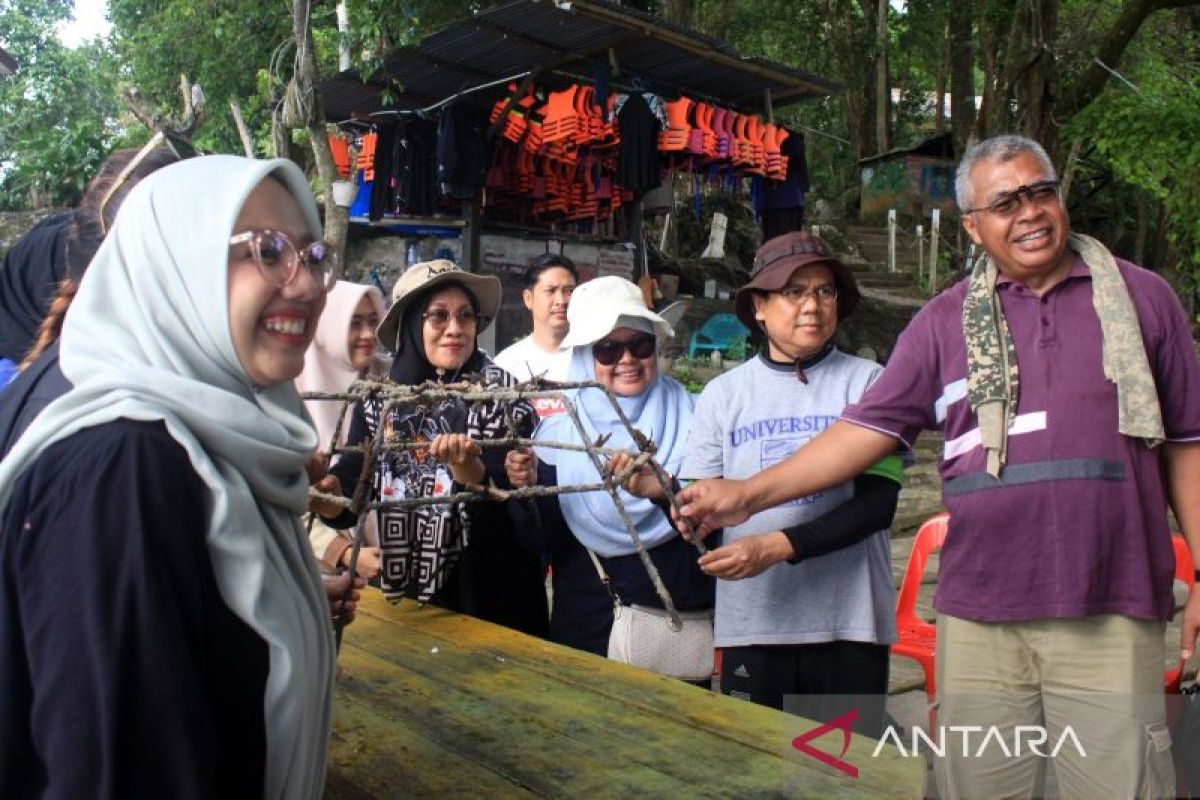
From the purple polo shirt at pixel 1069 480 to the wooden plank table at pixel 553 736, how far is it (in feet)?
1.84

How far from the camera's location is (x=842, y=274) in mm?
2781

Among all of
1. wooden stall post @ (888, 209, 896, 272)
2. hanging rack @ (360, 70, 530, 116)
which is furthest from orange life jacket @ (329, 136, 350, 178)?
wooden stall post @ (888, 209, 896, 272)

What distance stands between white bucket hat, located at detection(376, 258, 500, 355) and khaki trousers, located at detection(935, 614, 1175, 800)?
5.88 feet

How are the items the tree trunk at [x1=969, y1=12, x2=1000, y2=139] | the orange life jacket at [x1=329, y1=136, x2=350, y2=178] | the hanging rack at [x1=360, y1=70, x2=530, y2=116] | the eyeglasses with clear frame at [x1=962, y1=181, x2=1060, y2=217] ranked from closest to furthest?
the eyeglasses with clear frame at [x1=962, y1=181, x2=1060, y2=217]
the hanging rack at [x1=360, y1=70, x2=530, y2=116]
the orange life jacket at [x1=329, y1=136, x2=350, y2=178]
the tree trunk at [x1=969, y1=12, x2=1000, y2=139]

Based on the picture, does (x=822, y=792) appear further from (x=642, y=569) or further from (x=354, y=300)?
(x=354, y=300)

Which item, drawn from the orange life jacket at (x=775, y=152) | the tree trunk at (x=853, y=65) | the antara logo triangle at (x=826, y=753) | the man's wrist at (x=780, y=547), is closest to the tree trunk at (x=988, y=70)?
the tree trunk at (x=853, y=65)

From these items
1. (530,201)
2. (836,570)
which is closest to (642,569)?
(836,570)

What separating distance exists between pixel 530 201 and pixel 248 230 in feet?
25.8

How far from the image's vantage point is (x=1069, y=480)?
84.4 inches

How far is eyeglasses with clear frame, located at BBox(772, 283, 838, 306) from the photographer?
272 cm

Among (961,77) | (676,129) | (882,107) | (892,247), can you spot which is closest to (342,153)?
(676,129)

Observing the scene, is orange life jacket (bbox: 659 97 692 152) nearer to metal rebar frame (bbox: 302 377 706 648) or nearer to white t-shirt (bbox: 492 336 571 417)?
white t-shirt (bbox: 492 336 571 417)

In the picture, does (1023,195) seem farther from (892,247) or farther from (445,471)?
(892,247)

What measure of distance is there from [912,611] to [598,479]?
156 centimetres
